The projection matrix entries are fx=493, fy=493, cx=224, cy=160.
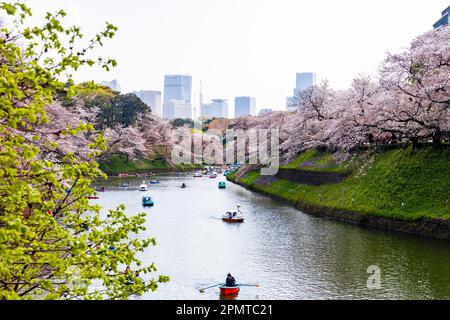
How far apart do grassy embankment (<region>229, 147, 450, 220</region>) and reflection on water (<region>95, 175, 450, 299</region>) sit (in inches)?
116

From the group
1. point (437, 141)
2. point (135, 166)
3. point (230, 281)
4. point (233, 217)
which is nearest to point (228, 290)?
point (230, 281)

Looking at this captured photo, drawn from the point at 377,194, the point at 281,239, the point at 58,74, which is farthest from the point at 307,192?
the point at 58,74

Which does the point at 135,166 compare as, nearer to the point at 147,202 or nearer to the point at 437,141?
the point at 147,202

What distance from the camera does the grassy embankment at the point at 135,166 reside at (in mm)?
126387

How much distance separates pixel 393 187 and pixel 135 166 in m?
98.0

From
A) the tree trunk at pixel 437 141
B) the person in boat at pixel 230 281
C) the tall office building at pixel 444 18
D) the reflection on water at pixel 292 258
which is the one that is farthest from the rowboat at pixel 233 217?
the tall office building at pixel 444 18

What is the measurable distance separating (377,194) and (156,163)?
10591 cm

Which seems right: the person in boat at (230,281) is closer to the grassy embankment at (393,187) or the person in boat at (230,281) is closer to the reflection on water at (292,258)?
the reflection on water at (292,258)

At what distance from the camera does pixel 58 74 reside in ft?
34.9

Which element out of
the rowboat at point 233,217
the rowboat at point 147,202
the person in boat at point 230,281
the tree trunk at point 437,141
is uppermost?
the tree trunk at point 437,141

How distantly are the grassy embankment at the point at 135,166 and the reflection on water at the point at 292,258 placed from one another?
73.7m

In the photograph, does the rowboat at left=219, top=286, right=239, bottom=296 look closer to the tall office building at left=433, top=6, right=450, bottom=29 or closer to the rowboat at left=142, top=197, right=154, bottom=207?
the rowboat at left=142, top=197, right=154, bottom=207

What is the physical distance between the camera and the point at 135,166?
136 metres

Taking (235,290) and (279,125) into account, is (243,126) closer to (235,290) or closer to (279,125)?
(279,125)
